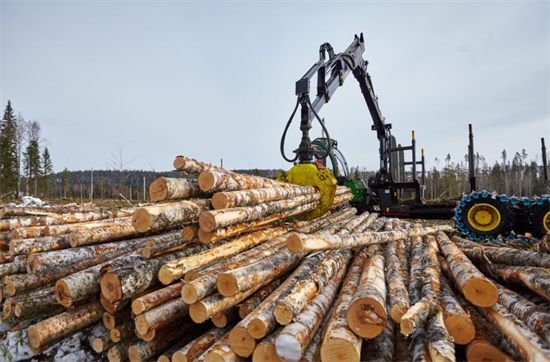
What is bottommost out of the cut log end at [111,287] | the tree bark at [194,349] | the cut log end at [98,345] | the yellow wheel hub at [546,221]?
the cut log end at [98,345]

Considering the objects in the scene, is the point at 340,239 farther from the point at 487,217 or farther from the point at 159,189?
the point at 487,217

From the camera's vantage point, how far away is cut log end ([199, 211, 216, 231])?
3.21 meters

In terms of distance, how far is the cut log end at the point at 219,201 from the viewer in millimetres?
3527

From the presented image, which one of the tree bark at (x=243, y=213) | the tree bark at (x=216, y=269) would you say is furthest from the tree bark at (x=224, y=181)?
the tree bark at (x=216, y=269)

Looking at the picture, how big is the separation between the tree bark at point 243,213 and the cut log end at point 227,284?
27.0 inches

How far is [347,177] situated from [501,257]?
7581 mm

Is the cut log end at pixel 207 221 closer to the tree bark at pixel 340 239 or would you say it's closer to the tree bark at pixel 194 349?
the tree bark at pixel 340 239

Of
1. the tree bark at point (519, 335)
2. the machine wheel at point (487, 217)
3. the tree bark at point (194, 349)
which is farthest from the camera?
the machine wheel at point (487, 217)

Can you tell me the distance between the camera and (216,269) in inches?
121

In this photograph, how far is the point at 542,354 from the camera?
1.79 metres

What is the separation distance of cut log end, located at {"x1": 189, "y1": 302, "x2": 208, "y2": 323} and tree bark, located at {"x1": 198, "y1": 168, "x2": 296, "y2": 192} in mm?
1352

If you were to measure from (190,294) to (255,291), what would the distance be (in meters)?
0.81

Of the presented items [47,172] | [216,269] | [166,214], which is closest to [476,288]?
[216,269]

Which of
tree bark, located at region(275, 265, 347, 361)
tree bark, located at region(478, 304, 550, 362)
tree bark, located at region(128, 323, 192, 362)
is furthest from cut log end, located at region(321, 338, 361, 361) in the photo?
Result: tree bark, located at region(128, 323, 192, 362)
